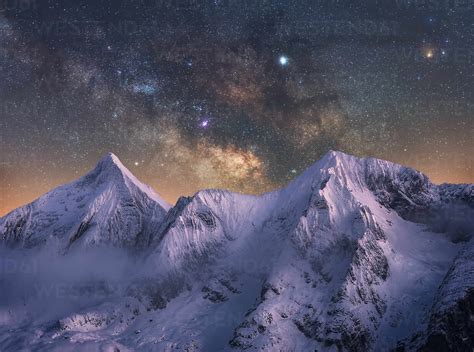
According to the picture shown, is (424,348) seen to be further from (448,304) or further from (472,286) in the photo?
(472,286)

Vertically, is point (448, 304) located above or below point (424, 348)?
above

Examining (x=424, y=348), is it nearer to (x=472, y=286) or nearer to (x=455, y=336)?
(x=455, y=336)

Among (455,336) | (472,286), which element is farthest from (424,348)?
(472,286)

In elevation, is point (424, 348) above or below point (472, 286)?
below

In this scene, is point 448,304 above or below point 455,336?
above

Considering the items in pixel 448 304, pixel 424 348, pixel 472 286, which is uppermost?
pixel 472 286

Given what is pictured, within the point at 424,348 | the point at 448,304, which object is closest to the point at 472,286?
the point at 448,304
